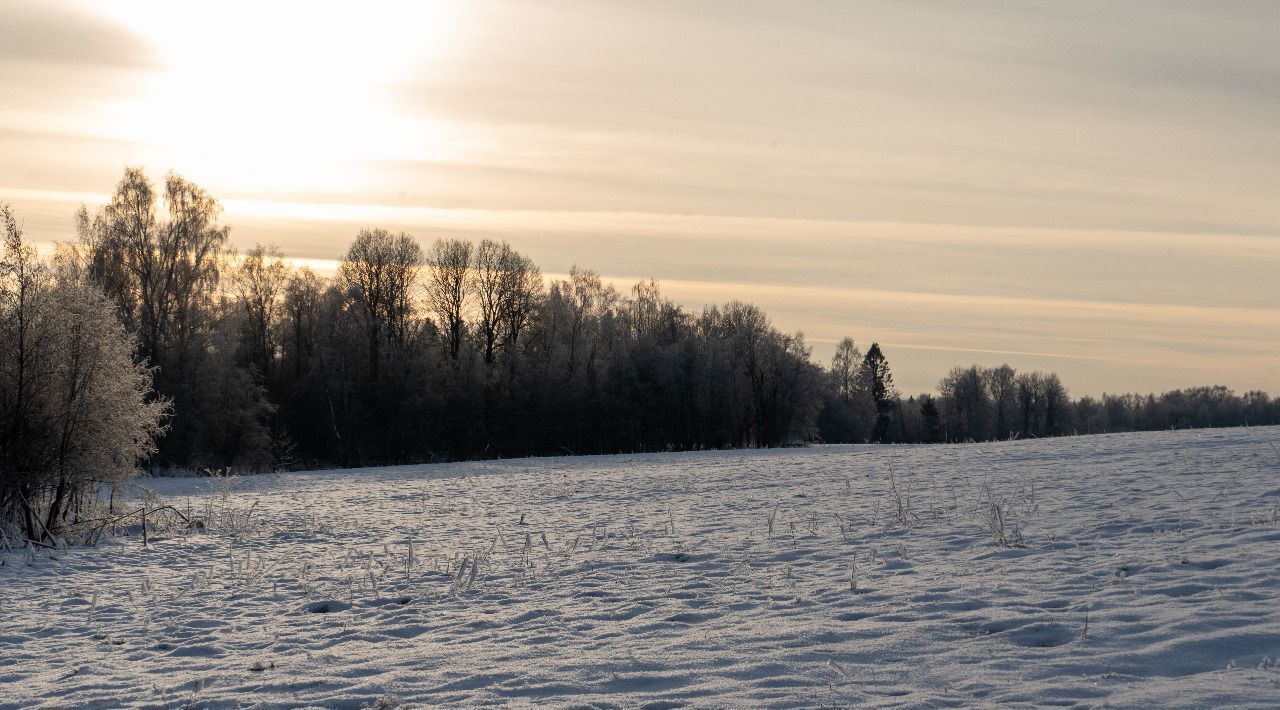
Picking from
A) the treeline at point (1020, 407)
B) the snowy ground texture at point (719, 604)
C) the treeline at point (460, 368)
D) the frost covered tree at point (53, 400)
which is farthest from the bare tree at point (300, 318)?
the treeline at point (1020, 407)

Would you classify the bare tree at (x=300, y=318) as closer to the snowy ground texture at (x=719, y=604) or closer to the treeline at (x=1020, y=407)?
the snowy ground texture at (x=719, y=604)

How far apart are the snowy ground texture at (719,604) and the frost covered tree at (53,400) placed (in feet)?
5.10

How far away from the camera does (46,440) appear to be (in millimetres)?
18641

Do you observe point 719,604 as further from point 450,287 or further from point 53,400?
point 450,287

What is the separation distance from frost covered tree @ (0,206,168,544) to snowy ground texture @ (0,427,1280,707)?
5.10 ft

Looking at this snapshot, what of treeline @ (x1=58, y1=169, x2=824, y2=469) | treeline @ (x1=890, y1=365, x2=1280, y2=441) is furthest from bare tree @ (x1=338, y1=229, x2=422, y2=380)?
treeline @ (x1=890, y1=365, x2=1280, y2=441)

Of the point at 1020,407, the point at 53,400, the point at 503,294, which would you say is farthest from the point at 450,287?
the point at 1020,407

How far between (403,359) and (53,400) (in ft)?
144

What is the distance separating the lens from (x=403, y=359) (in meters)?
62.7

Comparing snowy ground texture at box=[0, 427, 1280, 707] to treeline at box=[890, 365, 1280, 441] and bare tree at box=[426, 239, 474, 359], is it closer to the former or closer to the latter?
bare tree at box=[426, 239, 474, 359]

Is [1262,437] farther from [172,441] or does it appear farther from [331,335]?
[331,335]

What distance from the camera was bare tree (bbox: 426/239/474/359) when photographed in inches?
2608

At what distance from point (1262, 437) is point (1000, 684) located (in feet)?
62.9

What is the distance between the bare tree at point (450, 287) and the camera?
217 feet
